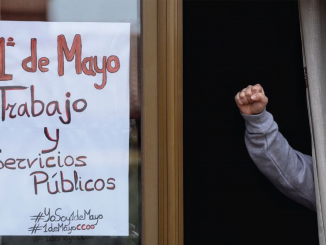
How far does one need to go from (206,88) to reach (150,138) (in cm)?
88

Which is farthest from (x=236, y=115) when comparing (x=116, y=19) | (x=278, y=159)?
(x=116, y=19)

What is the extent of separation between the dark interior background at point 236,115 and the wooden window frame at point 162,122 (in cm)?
71

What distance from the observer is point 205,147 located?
271 centimetres

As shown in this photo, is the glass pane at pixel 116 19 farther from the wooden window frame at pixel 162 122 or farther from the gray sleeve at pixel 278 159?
the gray sleeve at pixel 278 159

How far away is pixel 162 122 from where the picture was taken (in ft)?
6.37

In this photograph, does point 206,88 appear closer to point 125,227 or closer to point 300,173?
point 300,173

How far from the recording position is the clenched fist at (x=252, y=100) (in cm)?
215

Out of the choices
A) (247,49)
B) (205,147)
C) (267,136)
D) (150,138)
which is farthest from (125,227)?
(247,49)

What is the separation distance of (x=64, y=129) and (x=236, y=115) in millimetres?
1110

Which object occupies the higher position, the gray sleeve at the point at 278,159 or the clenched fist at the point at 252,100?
the clenched fist at the point at 252,100

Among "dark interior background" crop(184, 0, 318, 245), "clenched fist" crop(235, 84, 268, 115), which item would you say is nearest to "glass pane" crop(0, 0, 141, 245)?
"clenched fist" crop(235, 84, 268, 115)

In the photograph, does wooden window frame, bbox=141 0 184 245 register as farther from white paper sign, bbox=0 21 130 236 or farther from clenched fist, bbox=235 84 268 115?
clenched fist, bbox=235 84 268 115

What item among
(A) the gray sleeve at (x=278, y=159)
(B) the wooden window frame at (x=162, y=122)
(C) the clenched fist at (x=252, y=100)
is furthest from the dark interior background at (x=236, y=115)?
(B) the wooden window frame at (x=162, y=122)

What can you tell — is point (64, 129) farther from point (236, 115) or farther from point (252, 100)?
point (236, 115)
